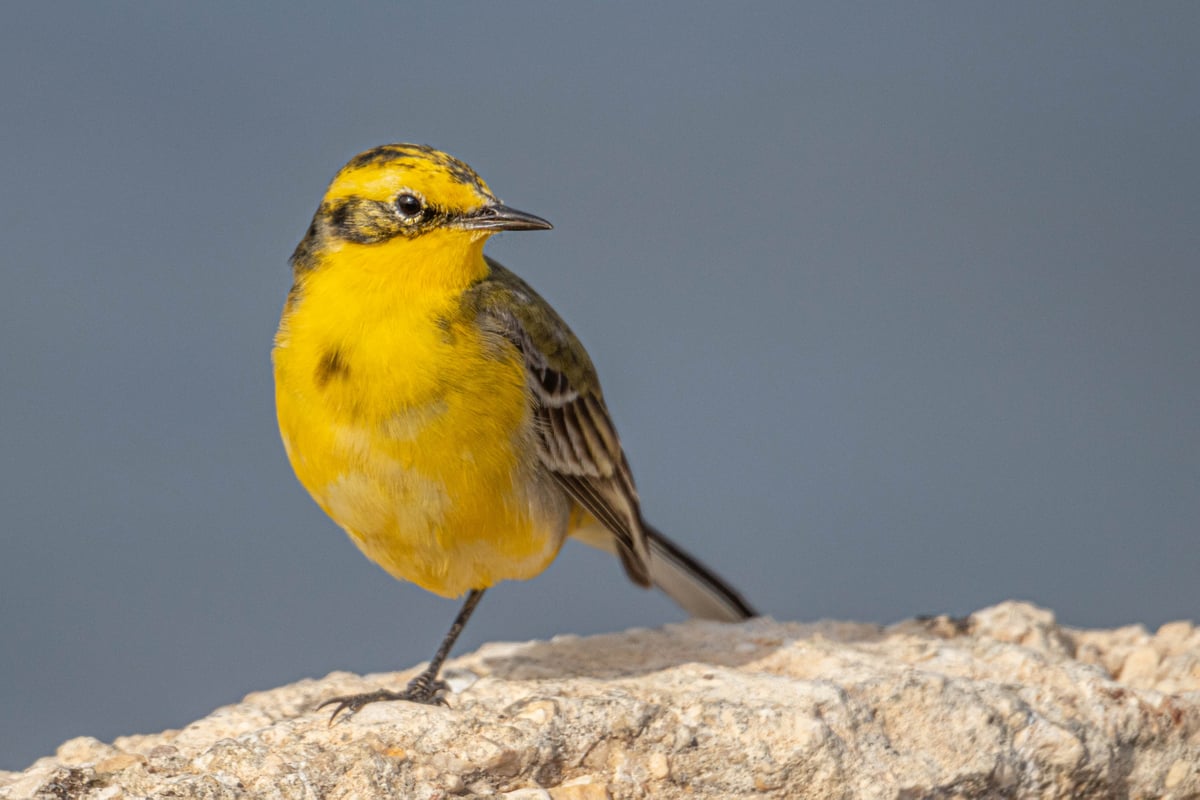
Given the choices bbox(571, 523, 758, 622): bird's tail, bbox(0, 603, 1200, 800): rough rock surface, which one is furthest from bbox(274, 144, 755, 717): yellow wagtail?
bbox(571, 523, 758, 622): bird's tail

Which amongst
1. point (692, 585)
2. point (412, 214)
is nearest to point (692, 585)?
point (692, 585)

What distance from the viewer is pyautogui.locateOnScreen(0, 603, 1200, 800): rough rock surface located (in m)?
4.65

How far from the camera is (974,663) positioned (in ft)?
19.3

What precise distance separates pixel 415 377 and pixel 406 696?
1339mm

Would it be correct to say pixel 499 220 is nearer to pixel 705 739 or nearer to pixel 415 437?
pixel 415 437

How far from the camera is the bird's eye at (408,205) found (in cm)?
502

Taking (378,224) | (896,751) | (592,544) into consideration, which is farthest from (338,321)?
(896,751)

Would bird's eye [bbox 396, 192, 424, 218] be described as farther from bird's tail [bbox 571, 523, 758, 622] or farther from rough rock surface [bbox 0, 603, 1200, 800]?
bird's tail [bbox 571, 523, 758, 622]

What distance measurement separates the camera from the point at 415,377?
4.95m

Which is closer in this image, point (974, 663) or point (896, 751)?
point (896, 751)

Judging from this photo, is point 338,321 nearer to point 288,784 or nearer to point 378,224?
point 378,224

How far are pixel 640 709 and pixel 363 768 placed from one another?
962 millimetres

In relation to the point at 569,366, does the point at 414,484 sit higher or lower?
lower

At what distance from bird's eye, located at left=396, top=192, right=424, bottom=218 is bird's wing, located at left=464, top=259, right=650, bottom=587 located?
0.39m
